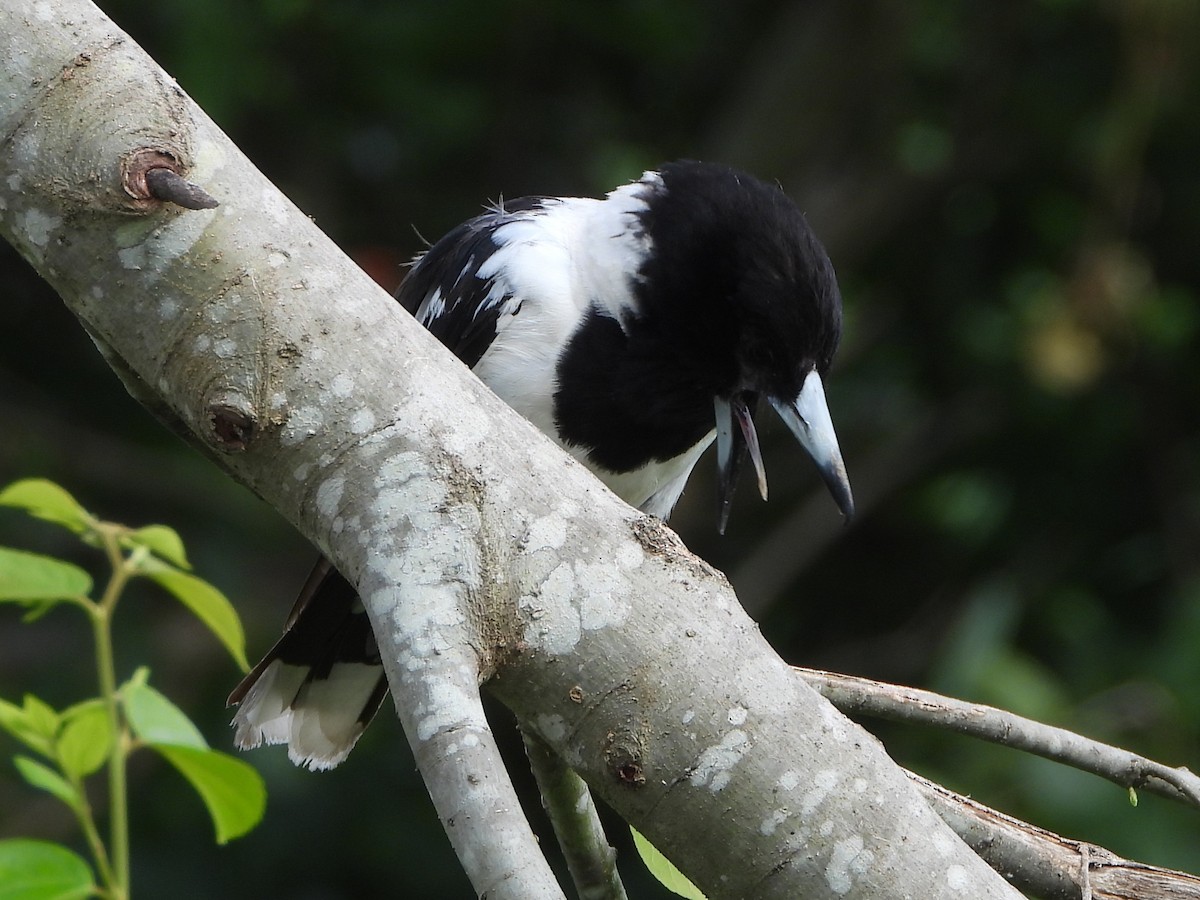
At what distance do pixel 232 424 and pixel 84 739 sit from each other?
1.28 feet

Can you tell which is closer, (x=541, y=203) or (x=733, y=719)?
(x=733, y=719)

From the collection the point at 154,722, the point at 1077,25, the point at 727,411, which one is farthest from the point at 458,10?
the point at 154,722

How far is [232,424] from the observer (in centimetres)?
144

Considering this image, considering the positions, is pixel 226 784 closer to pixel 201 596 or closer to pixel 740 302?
pixel 201 596

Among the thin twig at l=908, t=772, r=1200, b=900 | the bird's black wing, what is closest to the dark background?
the bird's black wing

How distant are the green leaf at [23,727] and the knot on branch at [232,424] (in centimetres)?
34

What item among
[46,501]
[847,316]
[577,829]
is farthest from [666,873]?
[847,316]

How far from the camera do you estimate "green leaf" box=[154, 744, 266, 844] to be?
1.51 m

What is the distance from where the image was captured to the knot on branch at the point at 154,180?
141 centimetres

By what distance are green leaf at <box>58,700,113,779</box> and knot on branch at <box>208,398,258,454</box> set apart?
0.32 meters

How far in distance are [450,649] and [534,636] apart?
12cm

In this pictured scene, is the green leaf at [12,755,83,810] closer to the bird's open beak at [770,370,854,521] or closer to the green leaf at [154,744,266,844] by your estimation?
the green leaf at [154,744,266,844]

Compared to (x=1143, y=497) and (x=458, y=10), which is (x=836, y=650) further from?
(x=458, y=10)

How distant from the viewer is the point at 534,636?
1.44 m
